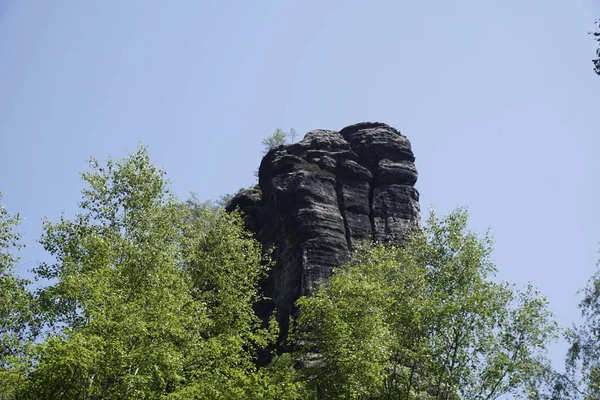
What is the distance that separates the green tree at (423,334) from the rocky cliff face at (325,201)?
1832 centimetres

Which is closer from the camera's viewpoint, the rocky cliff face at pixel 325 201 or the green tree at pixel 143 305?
the green tree at pixel 143 305

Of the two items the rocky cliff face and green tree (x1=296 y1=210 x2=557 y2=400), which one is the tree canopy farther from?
the rocky cliff face

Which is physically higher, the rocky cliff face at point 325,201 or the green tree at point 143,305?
the rocky cliff face at point 325,201

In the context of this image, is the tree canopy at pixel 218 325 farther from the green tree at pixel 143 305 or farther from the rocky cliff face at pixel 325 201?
the rocky cliff face at pixel 325 201

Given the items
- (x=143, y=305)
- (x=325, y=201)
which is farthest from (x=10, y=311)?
(x=325, y=201)

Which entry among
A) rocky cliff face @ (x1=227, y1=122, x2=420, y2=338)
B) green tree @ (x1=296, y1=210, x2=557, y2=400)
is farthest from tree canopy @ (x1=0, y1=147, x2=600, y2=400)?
rocky cliff face @ (x1=227, y1=122, x2=420, y2=338)

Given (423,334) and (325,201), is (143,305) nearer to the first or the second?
(423,334)

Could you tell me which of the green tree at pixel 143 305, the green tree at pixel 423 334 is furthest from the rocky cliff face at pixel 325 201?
the green tree at pixel 423 334

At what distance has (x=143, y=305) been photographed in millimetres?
41406

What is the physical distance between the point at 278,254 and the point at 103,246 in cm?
2608

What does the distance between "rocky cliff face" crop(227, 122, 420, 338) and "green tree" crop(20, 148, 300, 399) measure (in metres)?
9.29

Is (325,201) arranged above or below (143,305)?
above

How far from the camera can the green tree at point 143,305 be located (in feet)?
121

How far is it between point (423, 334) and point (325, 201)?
92.6 feet
